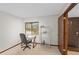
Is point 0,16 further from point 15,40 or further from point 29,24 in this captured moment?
point 29,24

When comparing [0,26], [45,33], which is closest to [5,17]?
[0,26]

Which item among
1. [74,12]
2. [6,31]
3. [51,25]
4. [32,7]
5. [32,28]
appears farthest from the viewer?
[32,28]

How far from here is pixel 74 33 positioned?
15.6ft

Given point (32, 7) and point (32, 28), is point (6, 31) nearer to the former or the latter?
point (32, 7)

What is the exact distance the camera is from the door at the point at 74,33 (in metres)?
4.69

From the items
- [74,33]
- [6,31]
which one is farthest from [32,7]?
[74,33]

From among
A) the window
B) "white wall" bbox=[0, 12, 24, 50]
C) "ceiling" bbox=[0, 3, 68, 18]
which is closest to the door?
"ceiling" bbox=[0, 3, 68, 18]

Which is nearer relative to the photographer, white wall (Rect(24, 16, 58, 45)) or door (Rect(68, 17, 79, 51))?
door (Rect(68, 17, 79, 51))

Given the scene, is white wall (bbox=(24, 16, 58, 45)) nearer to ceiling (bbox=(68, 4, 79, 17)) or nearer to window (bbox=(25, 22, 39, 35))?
window (bbox=(25, 22, 39, 35))

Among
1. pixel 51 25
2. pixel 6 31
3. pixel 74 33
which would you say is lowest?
pixel 74 33

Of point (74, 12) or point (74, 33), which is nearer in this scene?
point (74, 12)

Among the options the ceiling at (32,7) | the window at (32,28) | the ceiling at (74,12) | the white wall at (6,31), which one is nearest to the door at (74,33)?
the ceiling at (74,12)

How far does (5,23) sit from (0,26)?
0.43 metres

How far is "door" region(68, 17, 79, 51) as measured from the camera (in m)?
4.69
